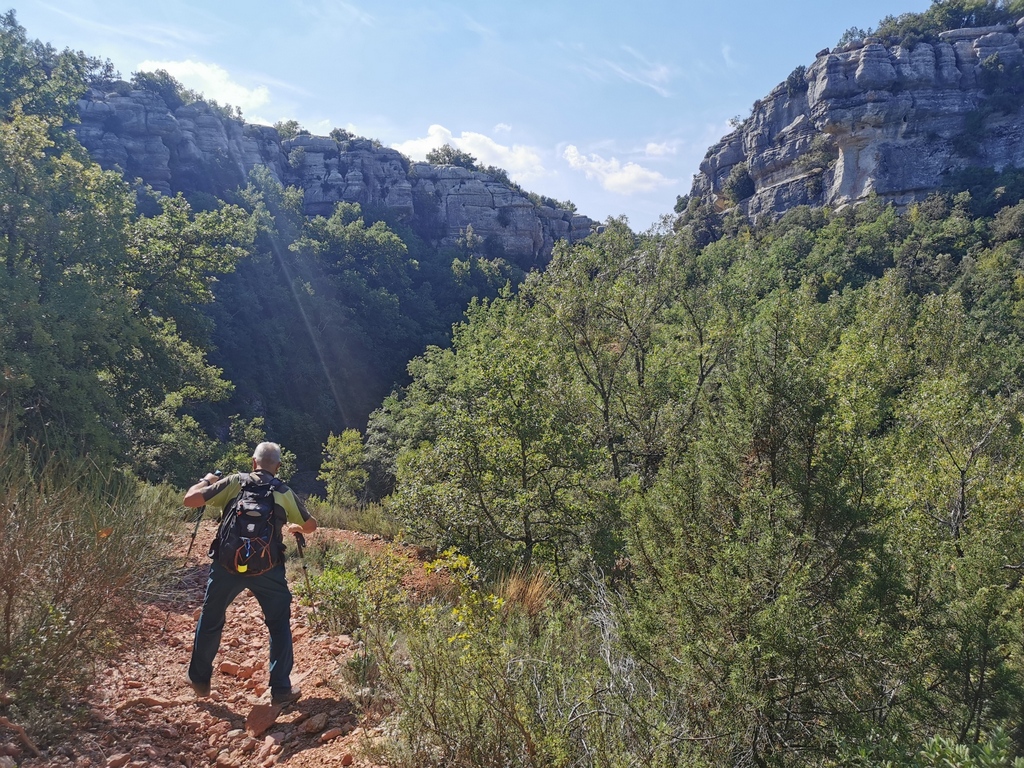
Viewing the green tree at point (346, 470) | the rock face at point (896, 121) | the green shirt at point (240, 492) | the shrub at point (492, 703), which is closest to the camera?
the shrub at point (492, 703)

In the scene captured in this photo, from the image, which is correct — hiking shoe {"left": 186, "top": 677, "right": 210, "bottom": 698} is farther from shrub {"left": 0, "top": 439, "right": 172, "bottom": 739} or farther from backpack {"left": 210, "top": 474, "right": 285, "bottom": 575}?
backpack {"left": 210, "top": 474, "right": 285, "bottom": 575}

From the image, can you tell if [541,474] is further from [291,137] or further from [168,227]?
[291,137]

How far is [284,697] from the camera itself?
10.3ft

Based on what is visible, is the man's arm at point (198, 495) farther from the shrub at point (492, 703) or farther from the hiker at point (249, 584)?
the shrub at point (492, 703)

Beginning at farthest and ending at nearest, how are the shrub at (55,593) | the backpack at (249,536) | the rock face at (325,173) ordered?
the rock face at (325,173) → the backpack at (249,536) → the shrub at (55,593)

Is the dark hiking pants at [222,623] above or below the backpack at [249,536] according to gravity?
below

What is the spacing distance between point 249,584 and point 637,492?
8.37 ft

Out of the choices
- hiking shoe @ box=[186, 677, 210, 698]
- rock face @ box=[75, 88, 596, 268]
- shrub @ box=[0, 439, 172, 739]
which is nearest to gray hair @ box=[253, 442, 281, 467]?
shrub @ box=[0, 439, 172, 739]

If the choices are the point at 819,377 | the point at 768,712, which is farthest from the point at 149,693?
the point at 819,377

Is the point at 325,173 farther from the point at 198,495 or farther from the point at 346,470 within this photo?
the point at 198,495

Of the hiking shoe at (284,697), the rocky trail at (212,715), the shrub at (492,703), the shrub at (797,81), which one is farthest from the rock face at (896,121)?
the hiking shoe at (284,697)

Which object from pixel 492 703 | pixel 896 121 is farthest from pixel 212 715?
pixel 896 121

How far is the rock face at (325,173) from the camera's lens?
44.8m

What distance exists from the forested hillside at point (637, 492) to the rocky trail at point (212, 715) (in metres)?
0.25
